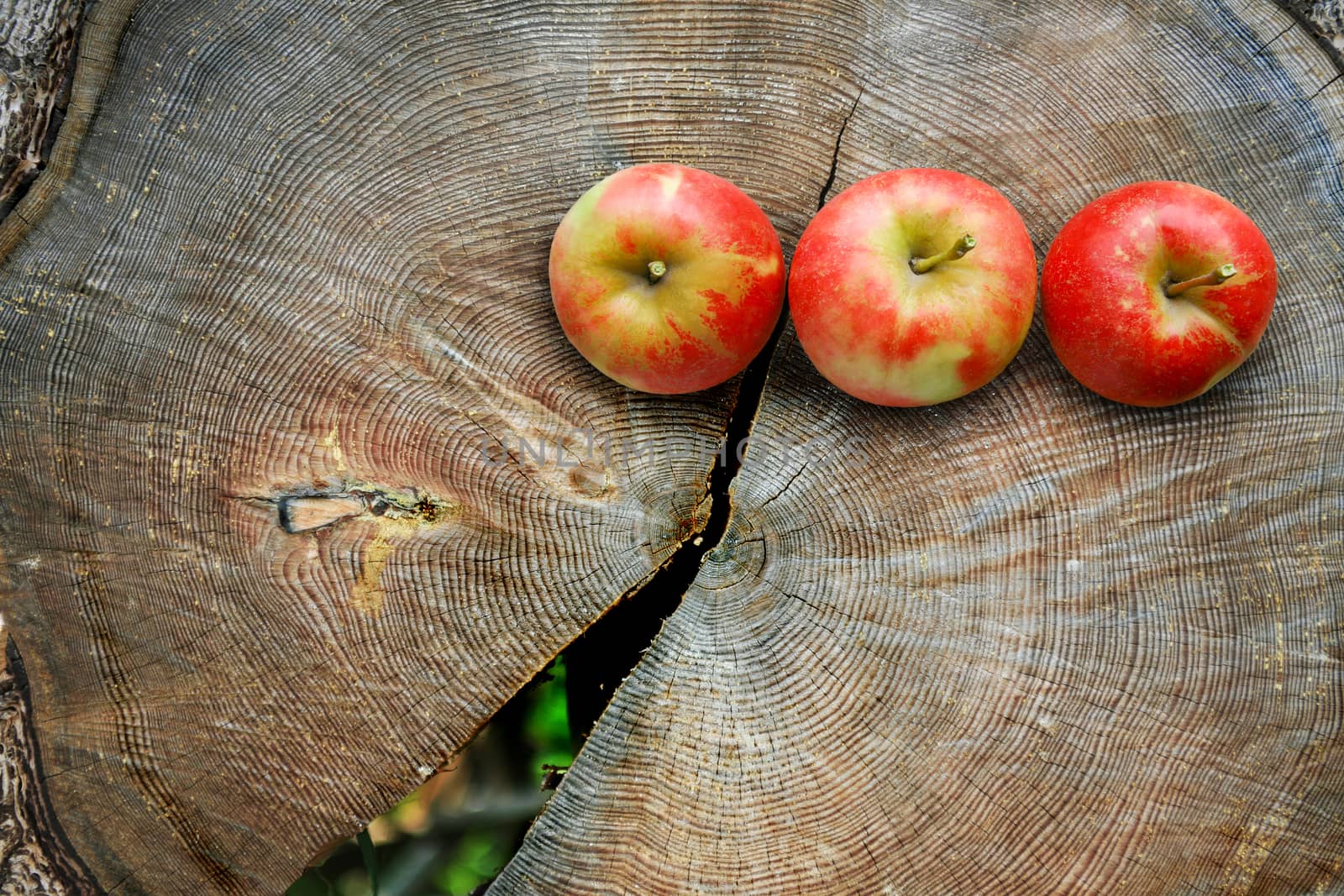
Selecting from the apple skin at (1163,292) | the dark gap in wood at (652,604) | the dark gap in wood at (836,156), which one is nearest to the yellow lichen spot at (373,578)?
the dark gap in wood at (652,604)

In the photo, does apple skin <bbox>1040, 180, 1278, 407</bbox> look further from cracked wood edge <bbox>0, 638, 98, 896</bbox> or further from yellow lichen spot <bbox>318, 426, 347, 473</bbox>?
cracked wood edge <bbox>0, 638, 98, 896</bbox>

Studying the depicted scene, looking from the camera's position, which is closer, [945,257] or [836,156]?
[945,257]

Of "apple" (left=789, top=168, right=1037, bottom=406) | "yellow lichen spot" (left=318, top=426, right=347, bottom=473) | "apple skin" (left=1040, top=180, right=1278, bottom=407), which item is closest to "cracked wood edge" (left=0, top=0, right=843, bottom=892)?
"yellow lichen spot" (left=318, top=426, right=347, bottom=473)

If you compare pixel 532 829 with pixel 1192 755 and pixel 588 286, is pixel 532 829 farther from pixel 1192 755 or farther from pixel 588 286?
pixel 1192 755

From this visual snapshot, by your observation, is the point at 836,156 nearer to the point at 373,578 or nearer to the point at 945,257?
the point at 945,257

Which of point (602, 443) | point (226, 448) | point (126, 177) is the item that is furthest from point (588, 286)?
point (126, 177)

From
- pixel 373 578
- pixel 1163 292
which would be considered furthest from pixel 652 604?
pixel 1163 292

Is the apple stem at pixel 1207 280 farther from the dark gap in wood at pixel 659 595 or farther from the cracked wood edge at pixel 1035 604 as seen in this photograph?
the dark gap in wood at pixel 659 595
